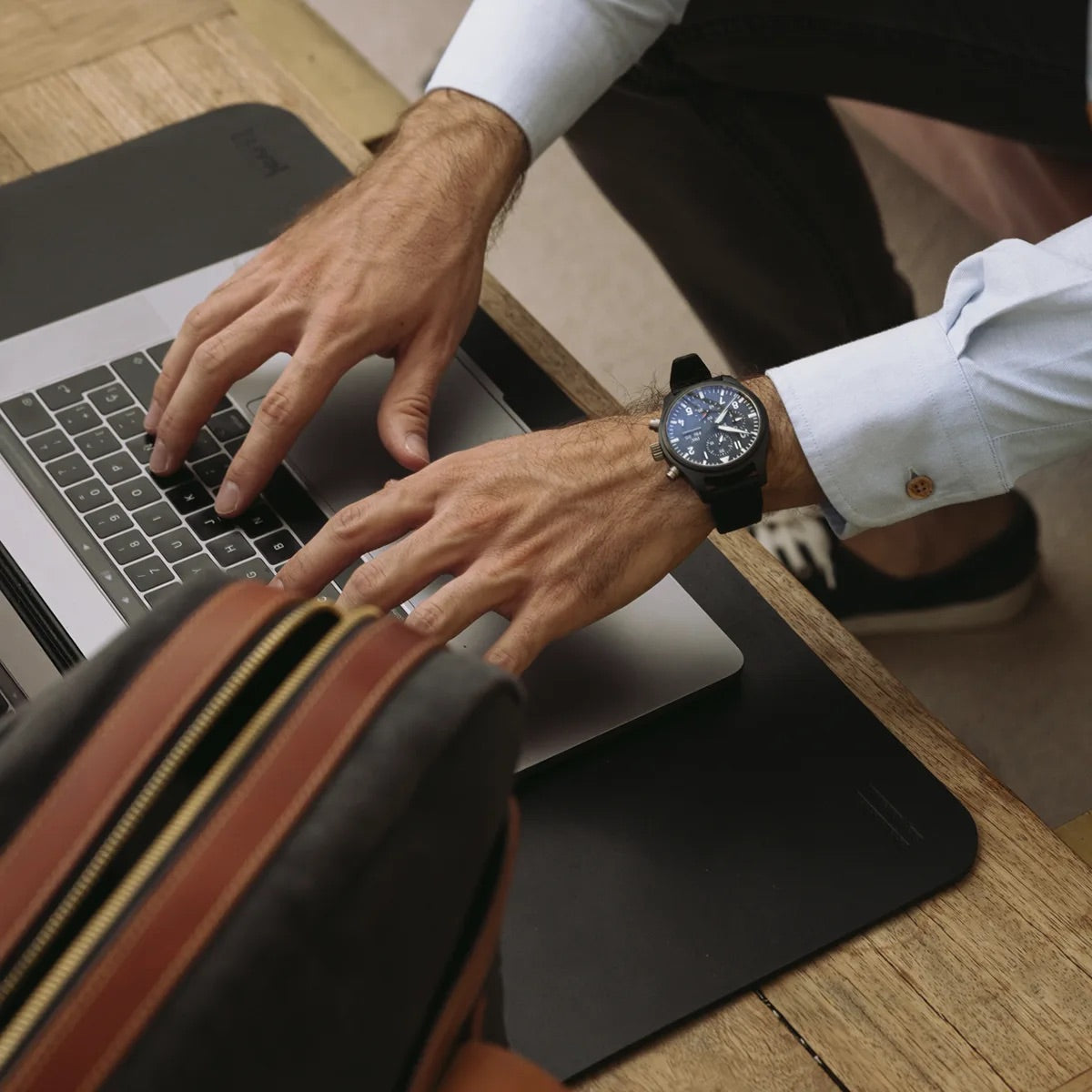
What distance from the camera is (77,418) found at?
72cm

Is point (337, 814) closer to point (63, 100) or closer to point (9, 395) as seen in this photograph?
point (9, 395)

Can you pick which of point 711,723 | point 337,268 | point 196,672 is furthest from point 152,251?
point 196,672

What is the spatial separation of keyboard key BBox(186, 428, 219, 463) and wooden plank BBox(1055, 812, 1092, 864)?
0.48 m

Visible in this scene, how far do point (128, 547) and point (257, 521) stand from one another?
0.21 ft

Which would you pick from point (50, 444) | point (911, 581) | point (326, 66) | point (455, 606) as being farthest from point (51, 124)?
point (911, 581)

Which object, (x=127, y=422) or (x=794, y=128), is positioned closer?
(x=127, y=422)

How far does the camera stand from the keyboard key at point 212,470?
2.32 ft

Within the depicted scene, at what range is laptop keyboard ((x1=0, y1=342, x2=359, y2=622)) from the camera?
0.66m

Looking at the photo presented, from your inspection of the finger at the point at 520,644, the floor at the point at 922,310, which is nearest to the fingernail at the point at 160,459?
the finger at the point at 520,644

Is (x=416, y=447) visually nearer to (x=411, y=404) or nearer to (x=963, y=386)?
(x=411, y=404)

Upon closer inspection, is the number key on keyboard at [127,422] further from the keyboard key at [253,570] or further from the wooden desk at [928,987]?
the wooden desk at [928,987]

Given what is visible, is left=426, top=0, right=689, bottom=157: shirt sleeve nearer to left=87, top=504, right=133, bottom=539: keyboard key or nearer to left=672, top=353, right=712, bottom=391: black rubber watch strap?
left=672, top=353, right=712, bottom=391: black rubber watch strap

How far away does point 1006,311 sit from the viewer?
69cm

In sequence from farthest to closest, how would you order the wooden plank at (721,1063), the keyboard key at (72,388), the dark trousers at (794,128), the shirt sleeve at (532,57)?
the dark trousers at (794,128), the shirt sleeve at (532,57), the keyboard key at (72,388), the wooden plank at (721,1063)
